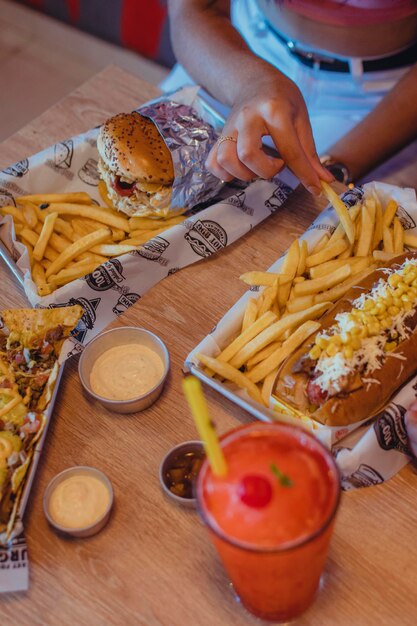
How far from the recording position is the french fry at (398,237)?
216 cm

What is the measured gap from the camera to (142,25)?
4609mm

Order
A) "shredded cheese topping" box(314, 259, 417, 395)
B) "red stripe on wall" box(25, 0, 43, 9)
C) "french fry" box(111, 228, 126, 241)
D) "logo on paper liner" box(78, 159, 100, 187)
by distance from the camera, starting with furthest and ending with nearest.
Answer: "red stripe on wall" box(25, 0, 43, 9), "logo on paper liner" box(78, 159, 100, 187), "french fry" box(111, 228, 126, 241), "shredded cheese topping" box(314, 259, 417, 395)

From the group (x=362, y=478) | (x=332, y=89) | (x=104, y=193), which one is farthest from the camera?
(x=332, y=89)

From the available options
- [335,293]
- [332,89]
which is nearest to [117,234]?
[335,293]

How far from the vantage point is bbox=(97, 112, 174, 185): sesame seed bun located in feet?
7.42

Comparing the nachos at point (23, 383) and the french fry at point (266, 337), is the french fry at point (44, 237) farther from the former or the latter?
the french fry at point (266, 337)

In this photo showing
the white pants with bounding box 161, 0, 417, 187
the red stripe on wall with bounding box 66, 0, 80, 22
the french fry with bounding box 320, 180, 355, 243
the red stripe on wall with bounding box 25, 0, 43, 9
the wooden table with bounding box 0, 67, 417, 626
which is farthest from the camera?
the red stripe on wall with bounding box 25, 0, 43, 9

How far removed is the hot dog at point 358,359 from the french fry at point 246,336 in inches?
4.6

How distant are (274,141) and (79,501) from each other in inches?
47.3

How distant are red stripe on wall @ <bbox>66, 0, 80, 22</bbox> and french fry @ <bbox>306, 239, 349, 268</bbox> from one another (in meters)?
3.60

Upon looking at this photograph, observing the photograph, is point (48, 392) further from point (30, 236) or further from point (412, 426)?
point (412, 426)

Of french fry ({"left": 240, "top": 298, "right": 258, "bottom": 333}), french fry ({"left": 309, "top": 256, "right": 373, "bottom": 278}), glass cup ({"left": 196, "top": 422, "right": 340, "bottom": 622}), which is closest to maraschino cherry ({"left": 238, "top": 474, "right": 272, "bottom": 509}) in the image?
glass cup ({"left": 196, "top": 422, "right": 340, "bottom": 622})

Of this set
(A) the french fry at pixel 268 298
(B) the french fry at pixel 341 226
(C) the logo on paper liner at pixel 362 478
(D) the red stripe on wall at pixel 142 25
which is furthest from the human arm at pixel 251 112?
(D) the red stripe on wall at pixel 142 25

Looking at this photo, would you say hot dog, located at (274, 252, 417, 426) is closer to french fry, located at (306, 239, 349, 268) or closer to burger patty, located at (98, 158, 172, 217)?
french fry, located at (306, 239, 349, 268)
